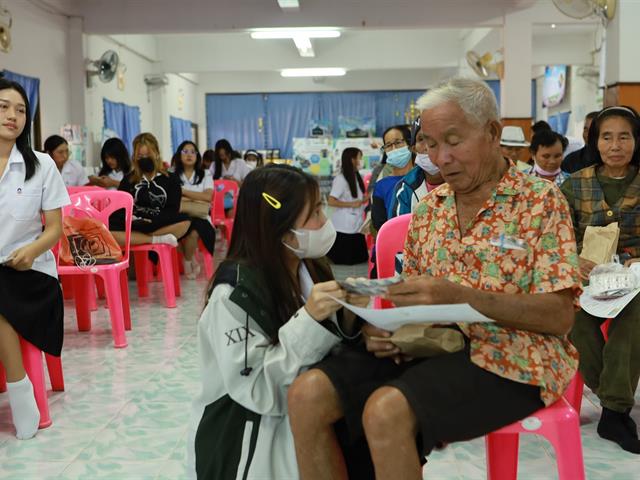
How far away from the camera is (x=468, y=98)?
5.42ft

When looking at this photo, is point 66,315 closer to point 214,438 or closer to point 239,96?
point 214,438

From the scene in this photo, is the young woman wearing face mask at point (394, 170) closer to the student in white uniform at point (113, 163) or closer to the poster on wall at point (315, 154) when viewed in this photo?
the student in white uniform at point (113, 163)

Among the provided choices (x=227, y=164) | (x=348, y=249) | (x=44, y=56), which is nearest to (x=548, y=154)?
(x=348, y=249)

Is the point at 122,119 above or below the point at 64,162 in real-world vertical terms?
above

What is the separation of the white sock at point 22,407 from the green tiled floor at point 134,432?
5 centimetres

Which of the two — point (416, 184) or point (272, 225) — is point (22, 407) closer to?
point (272, 225)

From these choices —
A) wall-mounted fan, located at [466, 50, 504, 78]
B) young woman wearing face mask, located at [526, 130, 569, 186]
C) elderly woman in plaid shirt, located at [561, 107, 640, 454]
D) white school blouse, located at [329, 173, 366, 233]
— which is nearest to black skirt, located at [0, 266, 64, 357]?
elderly woman in plaid shirt, located at [561, 107, 640, 454]

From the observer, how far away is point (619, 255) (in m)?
2.83

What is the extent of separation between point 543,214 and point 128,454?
69.4 inches

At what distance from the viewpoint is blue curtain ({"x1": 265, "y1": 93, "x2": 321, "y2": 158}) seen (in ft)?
57.4

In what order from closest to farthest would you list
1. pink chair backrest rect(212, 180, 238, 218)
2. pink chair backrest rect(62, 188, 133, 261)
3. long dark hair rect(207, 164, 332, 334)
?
long dark hair rect(207, 164, 332, 334), pink chair backrest rect(62, 188, 133, 261), pink chair backrest rect(212, 180, 238, 218)

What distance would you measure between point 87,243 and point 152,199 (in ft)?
4.51

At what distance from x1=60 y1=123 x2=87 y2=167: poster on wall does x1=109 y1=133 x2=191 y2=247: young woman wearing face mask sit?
3242 mm

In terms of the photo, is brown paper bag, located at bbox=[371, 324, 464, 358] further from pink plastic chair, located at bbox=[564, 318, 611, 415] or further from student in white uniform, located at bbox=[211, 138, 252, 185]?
student in white uniform, located at bbox=[211, 138, 252, 185]
